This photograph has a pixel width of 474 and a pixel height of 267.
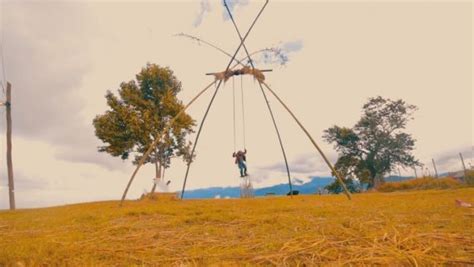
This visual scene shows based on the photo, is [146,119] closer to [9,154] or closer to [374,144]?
[9,154]

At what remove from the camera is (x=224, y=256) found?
2.72 metres

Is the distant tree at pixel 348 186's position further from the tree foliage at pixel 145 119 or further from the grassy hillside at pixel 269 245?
the grassy hillside at pixel 269 245

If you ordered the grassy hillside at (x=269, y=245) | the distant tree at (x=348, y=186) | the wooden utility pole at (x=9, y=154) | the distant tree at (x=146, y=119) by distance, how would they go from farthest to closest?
the distant tree at (x=348, y=186), the distant tree at (x=146, y=119), the wooden utility pole at (x=9, y=154), the grassy hillside at (x=269, y=245)

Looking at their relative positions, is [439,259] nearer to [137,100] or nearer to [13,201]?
[13,201]

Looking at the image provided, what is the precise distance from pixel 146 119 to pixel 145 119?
100 millimetres

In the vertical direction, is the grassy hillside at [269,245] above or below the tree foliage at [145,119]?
below

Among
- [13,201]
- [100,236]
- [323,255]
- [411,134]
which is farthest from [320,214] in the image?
[411,134]

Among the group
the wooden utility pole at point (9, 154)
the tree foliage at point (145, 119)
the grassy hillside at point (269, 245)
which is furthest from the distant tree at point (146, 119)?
the grassy hillside at point (269, 245)

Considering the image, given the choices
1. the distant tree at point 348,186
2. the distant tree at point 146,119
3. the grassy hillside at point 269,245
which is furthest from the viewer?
the distant tree at point 348,186

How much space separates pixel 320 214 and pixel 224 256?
315 centimetres

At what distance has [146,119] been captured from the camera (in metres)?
24.7

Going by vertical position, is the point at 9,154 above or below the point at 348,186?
above

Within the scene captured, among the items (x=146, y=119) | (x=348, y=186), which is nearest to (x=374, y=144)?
(x=348, y=186)

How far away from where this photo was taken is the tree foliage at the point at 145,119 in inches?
972
